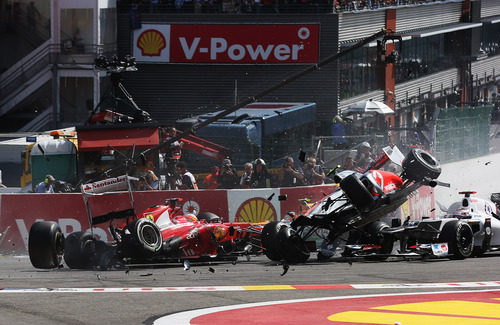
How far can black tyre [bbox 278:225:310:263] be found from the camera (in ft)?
48.3

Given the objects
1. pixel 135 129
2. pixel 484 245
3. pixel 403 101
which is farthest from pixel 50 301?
pixel 403 101

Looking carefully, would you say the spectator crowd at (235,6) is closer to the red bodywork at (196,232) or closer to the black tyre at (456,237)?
the red bodywork at (196,232)

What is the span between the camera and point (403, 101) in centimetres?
4109

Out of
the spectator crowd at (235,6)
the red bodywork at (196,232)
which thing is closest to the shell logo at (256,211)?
the red bodywork at (196,232)

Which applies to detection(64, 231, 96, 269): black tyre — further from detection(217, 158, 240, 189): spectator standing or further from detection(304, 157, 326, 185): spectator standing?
detection(304, 157, 326, 185): spectator standing

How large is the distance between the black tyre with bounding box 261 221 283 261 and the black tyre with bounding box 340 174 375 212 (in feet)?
3.82

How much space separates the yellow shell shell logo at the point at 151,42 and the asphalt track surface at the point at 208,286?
19907mm

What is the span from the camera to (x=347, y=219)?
1505cm

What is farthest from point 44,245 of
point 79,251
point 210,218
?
point 210,218

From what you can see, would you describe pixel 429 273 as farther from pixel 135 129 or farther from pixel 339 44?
pixel 339 44

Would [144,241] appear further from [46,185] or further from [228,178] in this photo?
[46,185]

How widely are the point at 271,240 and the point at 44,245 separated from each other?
345 centimetres

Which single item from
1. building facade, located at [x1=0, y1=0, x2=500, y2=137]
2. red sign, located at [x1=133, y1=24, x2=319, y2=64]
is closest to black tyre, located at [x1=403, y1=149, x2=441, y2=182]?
building facade, located at [x1=0, y1=0, x2=500, y2=137]

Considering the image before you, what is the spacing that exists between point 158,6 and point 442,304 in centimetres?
2594
